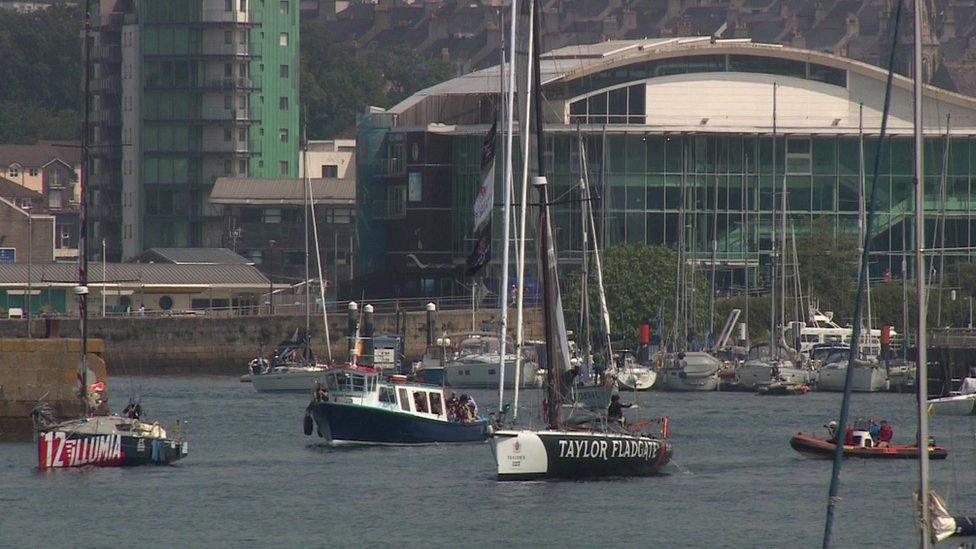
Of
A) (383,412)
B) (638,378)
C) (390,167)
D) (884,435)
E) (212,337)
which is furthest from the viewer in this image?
(390,167)

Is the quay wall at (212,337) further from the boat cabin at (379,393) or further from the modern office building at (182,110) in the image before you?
the modern office building at (182,110)

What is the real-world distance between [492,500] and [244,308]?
74380 mm

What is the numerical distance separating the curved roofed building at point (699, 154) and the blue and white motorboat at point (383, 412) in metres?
57.4

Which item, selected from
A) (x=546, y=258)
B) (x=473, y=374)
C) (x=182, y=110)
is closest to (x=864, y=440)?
(x=546, y=258)

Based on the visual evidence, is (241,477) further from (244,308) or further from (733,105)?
(733,105)

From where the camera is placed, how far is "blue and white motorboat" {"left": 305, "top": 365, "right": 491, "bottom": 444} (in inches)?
2530

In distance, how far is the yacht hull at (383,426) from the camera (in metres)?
64.6

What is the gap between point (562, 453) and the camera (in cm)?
5250

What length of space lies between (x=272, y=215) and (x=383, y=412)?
100993 millimetres

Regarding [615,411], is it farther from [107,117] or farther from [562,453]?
[107,117]

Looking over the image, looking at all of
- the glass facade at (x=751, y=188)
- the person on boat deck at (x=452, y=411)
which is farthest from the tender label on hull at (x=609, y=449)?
the glass facade at (x=751, y=188)

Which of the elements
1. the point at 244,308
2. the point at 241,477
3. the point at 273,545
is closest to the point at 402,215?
the point at 244,308

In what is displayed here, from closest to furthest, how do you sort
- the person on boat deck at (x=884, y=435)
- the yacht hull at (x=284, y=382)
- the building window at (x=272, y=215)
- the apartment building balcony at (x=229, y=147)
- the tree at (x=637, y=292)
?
the person on boat deck at (x=884, y=435) → the yacht hull at (x=284, y=382) → the tree at (x=637, y=292) → the building window at (x=272, y=215) → the apartment building balcony at (x=229, y=147)

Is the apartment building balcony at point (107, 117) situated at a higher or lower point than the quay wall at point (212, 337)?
higher
